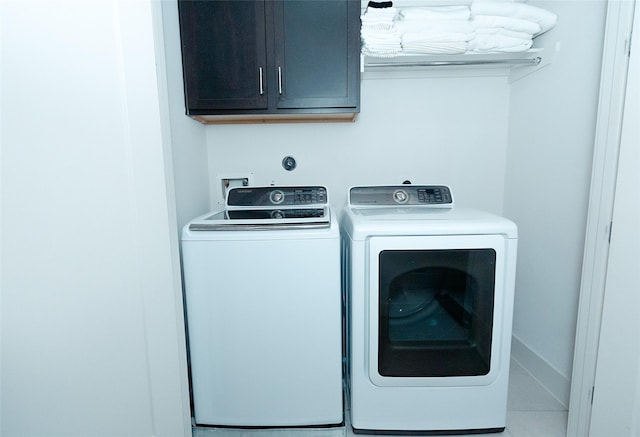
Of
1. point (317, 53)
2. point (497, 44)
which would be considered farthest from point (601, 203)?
point (317, 53)

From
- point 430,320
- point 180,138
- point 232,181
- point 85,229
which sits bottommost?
point 430,320

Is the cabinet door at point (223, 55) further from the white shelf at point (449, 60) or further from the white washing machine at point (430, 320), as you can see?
the white washing machine at point (430, 320)

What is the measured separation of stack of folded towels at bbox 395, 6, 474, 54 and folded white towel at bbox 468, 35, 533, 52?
5 cm

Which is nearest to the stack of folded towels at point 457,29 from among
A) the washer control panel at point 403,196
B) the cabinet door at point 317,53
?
the cabinet door at point 317,53

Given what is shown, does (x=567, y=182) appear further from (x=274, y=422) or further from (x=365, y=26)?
(x=274, y=422)

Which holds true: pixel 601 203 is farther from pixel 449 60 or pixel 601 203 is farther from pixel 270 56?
pixel 270 56

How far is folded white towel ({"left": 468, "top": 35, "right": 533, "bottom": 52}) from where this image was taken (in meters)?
1.54

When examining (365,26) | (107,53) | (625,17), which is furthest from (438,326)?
(107,53)

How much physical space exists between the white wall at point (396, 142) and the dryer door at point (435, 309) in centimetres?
85

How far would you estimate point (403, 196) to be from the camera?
5.51 ft

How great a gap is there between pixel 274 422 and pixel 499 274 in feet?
4.01

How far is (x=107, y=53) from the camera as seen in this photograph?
1009 millimetres

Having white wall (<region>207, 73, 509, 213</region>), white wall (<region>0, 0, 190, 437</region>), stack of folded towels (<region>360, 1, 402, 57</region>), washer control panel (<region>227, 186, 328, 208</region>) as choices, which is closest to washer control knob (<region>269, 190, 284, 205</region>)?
washer control panel (<region>227, 186, 328, 208</region>)

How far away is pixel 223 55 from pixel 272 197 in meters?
0.76
